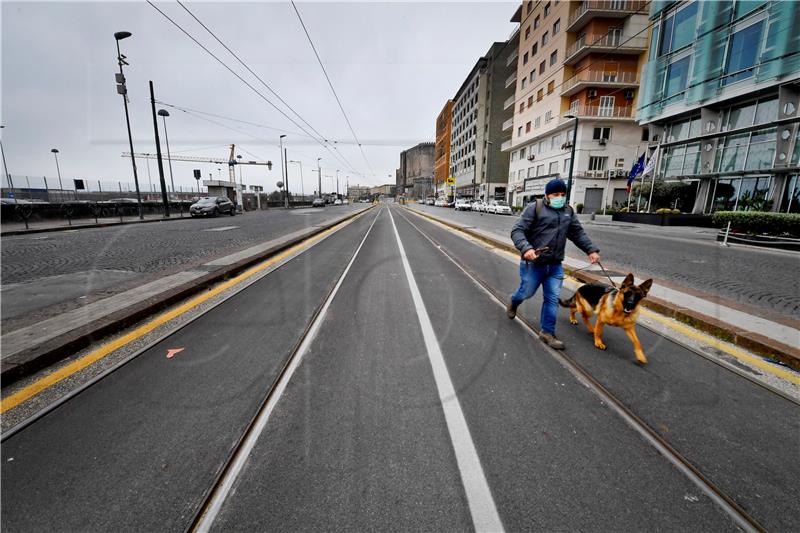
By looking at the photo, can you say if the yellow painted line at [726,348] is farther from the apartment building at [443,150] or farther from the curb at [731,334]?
the apartment building at [443,150]

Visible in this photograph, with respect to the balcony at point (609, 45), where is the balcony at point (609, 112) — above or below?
below

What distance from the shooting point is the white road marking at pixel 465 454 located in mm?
1555

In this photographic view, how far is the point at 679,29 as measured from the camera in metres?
24.6

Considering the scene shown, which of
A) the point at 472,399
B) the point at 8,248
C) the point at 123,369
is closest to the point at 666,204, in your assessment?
the point at 472,399

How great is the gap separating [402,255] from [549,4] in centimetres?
4530

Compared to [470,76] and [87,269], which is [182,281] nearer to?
[87,269]

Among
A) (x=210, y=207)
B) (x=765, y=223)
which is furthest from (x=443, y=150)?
(x=765, y=223)

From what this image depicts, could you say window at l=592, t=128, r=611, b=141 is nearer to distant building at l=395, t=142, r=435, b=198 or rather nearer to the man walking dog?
the man walking dog

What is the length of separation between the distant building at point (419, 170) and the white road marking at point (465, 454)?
403ft

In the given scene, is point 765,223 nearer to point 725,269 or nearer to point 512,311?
→ point 725,269

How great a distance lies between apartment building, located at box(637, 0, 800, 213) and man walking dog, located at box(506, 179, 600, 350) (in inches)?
1051

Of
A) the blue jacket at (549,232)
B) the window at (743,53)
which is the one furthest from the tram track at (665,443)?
the window at (743,53)

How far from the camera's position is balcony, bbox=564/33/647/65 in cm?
3086

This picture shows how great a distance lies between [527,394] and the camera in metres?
2.57
